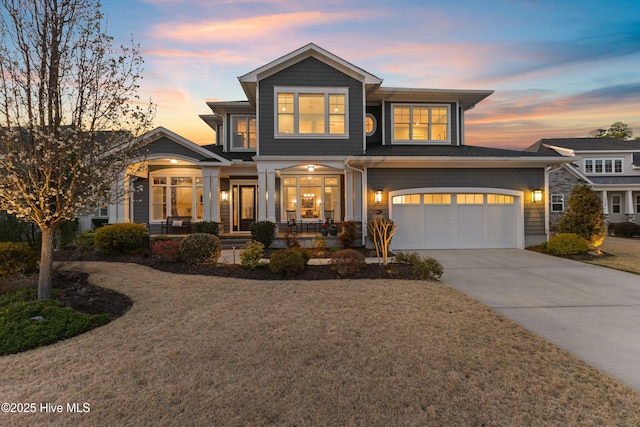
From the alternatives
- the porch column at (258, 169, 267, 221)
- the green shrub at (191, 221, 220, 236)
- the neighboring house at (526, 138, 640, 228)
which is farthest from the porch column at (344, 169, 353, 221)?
the neighboring house at (526, 138, 640, 228)

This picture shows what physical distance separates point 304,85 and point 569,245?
11231 millimetres

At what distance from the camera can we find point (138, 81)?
5.54 meters

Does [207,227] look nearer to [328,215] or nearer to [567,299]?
[328,215]

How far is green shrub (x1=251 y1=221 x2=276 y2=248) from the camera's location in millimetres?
11203

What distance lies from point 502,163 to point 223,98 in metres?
13.6

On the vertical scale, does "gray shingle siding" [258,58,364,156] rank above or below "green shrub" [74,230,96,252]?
above

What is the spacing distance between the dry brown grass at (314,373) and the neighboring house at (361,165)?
23.6 feet

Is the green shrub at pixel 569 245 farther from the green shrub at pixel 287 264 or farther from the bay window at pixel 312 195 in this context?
the green shrub at pixel 287 264

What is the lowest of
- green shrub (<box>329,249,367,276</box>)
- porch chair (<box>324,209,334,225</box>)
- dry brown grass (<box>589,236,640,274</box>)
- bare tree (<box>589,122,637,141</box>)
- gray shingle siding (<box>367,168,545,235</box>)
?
dry brown grass (<box>589,236,640,274</box>)

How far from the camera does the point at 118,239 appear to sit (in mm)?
9812

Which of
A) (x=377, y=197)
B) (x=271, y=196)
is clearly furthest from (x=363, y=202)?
(x=271, y=196)

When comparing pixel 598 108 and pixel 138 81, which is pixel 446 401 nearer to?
pixel 138 81

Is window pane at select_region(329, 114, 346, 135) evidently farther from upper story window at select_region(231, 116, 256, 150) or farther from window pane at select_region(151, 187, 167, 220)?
window pane at select_region(151, 187, 167, 220)

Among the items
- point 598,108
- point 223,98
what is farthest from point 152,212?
point 598,108
